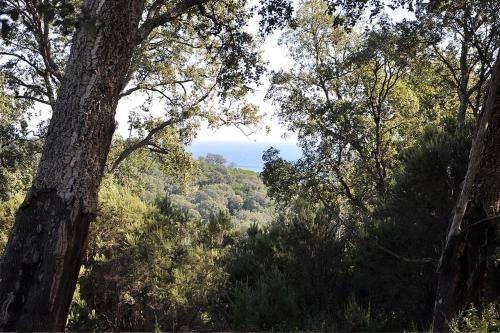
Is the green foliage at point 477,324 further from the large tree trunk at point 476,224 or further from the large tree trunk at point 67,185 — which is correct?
the large tree trunk at point 67,185

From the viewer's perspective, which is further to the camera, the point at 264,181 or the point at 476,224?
the point at 264,181

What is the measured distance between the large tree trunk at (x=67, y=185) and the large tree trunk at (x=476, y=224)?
4.79 metres

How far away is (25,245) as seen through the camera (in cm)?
329

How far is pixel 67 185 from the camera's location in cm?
340

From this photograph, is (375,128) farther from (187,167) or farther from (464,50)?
(187,167)

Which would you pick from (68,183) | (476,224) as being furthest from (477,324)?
(68,183)

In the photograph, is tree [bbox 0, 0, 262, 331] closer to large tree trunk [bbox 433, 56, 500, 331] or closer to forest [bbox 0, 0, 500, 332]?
forest [bbox 0, 0, 500, 332]

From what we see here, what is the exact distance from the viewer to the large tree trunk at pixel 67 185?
3225 millimetres

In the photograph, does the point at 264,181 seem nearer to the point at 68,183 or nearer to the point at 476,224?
the point at 476,224

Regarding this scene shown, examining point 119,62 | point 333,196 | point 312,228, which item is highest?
point 333,196

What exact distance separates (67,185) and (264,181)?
10674mm

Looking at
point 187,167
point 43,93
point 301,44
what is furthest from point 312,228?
point 43,93

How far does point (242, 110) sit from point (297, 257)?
32.3ft

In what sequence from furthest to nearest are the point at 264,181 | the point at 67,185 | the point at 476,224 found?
the point at 264,181 → the point at 476,224 → the point at 67,185
